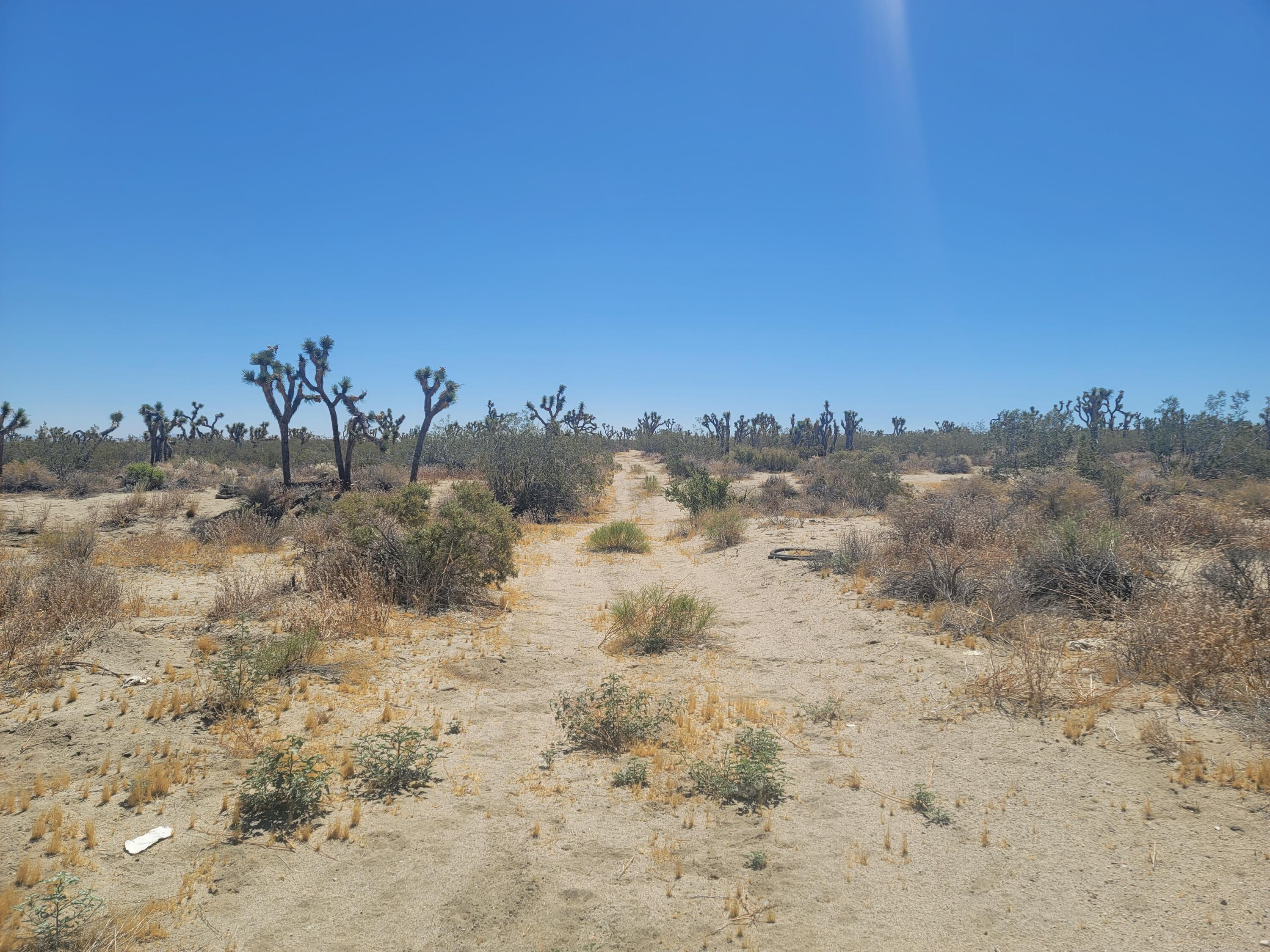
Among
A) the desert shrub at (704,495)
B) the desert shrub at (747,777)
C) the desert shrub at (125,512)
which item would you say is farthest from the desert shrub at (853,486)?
the desert shrub at (125,512)

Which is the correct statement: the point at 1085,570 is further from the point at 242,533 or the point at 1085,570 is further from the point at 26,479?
the point at 26,479

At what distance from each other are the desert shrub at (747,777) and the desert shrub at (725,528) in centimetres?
1168

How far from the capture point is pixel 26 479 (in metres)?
25.0

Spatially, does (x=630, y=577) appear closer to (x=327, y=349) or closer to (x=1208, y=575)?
(x=1208, y=575)

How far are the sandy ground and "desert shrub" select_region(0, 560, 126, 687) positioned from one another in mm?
328

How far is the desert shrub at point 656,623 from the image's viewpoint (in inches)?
349

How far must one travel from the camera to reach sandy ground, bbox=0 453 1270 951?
3.42 meters

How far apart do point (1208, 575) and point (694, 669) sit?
634 cm

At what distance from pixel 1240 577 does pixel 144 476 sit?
110ft

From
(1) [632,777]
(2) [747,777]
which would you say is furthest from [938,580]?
(1) [632,777]

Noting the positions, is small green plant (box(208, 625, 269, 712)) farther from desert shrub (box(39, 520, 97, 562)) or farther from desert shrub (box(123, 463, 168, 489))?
desert shrub (box(123, 463, 168, 489))

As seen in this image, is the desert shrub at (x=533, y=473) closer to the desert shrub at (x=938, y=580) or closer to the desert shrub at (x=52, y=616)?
the desert shrub at (x=938, y=580)

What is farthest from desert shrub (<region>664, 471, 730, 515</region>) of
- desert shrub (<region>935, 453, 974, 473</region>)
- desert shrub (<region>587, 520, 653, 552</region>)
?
desert shrub (<region>935, 453, 974, 473</region>)

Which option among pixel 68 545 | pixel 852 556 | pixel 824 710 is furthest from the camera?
pixel 852 556
